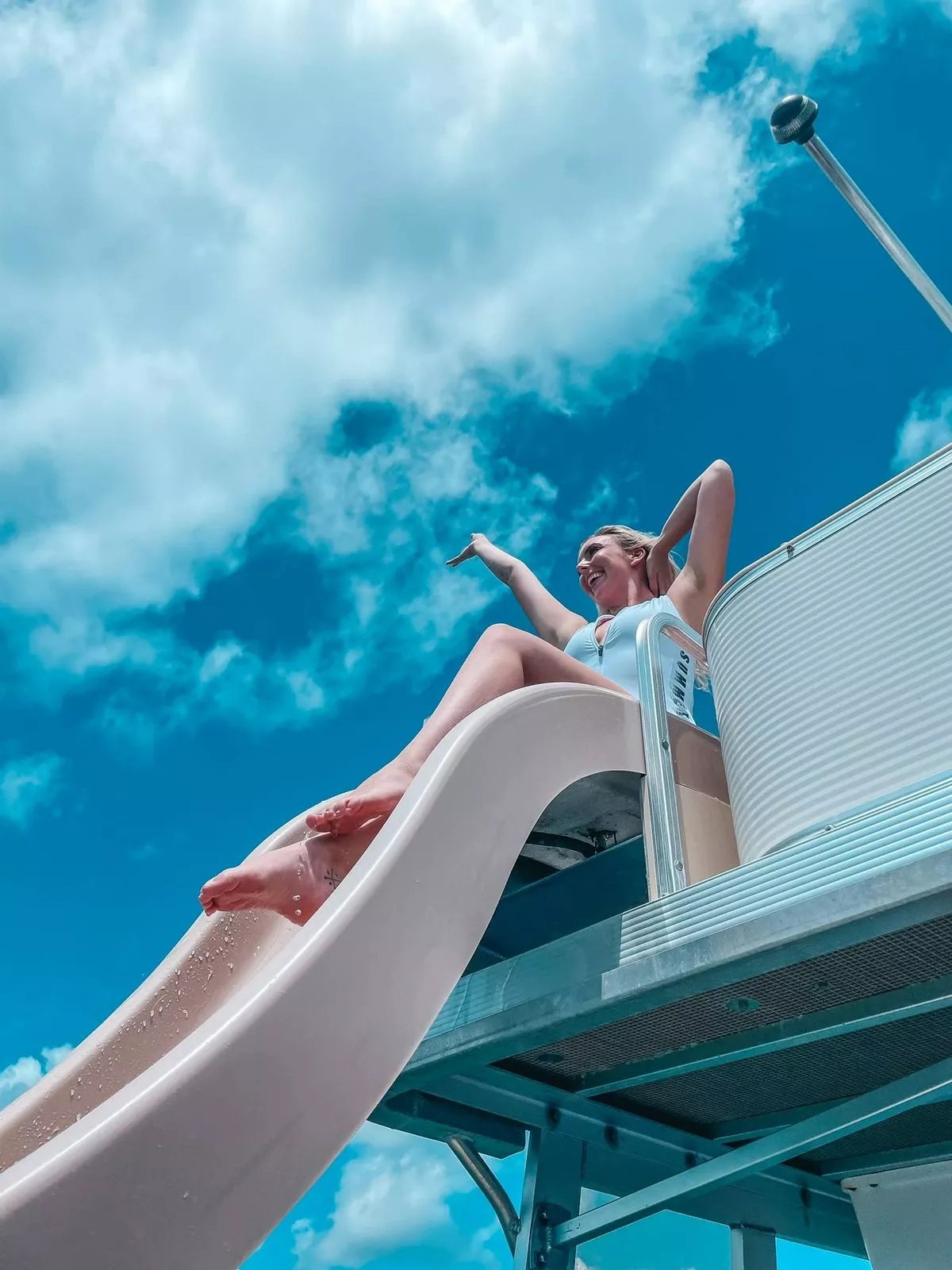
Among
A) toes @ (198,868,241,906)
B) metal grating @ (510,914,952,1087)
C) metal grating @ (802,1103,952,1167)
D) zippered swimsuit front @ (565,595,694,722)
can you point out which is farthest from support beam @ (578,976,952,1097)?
toes @ (198,868,241,906)

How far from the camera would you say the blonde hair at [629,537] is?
170 inches

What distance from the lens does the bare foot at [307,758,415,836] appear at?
2.24m

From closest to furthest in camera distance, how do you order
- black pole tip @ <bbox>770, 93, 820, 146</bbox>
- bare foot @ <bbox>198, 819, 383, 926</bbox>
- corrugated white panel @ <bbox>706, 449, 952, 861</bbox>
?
1. bare foot @ <bbox>198, 819, 383, 926</bbox>
2. corrugated white panel @ <bbox>706, 449, 952, 861</bbox>
3. black pole tip @ <bbox>770, 93, 820, 146</bbox>

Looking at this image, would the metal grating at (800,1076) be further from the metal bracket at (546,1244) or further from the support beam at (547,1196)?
the metal bracket at (546,1244)

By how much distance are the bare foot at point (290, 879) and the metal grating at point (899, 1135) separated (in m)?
1.89

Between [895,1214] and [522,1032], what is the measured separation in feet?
5.56

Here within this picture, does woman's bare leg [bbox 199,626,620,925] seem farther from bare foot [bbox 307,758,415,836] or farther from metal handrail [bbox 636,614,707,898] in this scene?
metal handrail [bbox 636,614,707,898]

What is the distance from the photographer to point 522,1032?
8.10ft

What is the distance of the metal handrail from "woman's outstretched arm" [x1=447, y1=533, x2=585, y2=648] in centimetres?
97

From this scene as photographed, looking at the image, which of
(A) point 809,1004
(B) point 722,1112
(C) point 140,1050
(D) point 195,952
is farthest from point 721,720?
(C) point 140,1050

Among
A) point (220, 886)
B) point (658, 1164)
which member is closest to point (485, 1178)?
point (658, 1164)

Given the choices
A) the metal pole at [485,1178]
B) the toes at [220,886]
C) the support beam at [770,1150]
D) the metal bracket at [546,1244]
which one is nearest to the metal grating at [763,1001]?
the support beam at [770,1150]

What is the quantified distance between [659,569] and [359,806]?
2265 millimetres

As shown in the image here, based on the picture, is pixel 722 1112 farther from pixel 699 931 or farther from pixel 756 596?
pixel 756 596
